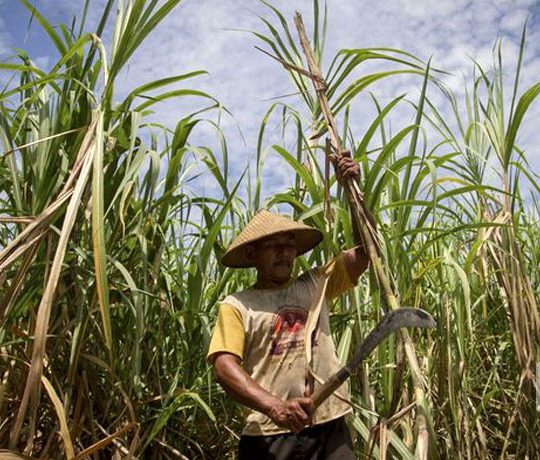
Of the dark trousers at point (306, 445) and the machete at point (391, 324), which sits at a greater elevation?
the machete at point (391, 324)

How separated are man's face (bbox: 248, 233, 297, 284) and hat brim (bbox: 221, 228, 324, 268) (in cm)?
3

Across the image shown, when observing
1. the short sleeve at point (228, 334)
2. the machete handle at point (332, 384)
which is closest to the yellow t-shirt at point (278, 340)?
the short sleeve at point (228, 334)

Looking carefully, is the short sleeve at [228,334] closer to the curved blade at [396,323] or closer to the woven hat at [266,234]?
the woven hat at [266,234]

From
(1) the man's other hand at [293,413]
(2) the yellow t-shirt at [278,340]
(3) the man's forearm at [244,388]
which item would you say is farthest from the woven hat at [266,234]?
(1) the man's other hand at [293,413]

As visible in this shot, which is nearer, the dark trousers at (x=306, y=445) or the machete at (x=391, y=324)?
the machete at (x=391, y=324)

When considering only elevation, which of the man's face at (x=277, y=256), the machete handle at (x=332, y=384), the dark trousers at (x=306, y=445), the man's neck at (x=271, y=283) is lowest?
the dark trousers at (x=306, y=445)

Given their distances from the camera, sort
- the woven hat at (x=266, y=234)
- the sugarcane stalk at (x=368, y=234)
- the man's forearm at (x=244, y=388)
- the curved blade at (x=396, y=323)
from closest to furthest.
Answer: the curved blade at (x=396, y=323)
the sugarcane stalk at (x=368, y=234)
the man's forearm at (x=244, y=388)
the woven hat at (x=266, y=234)

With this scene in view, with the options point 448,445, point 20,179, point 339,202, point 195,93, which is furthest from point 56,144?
point 448,445

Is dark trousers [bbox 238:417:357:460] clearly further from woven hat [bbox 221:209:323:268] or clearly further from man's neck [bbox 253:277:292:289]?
woven hat [bbox 221:209:323:268]

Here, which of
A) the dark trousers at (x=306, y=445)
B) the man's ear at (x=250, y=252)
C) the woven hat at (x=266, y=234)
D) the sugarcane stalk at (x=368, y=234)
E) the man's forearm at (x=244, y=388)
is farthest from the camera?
the man's ear at (x=250, y=252)

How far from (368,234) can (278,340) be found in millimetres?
382

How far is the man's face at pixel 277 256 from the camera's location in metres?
1.60

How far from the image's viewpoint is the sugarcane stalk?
4.01 ft

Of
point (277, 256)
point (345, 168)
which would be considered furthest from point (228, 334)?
point (345, 168)
